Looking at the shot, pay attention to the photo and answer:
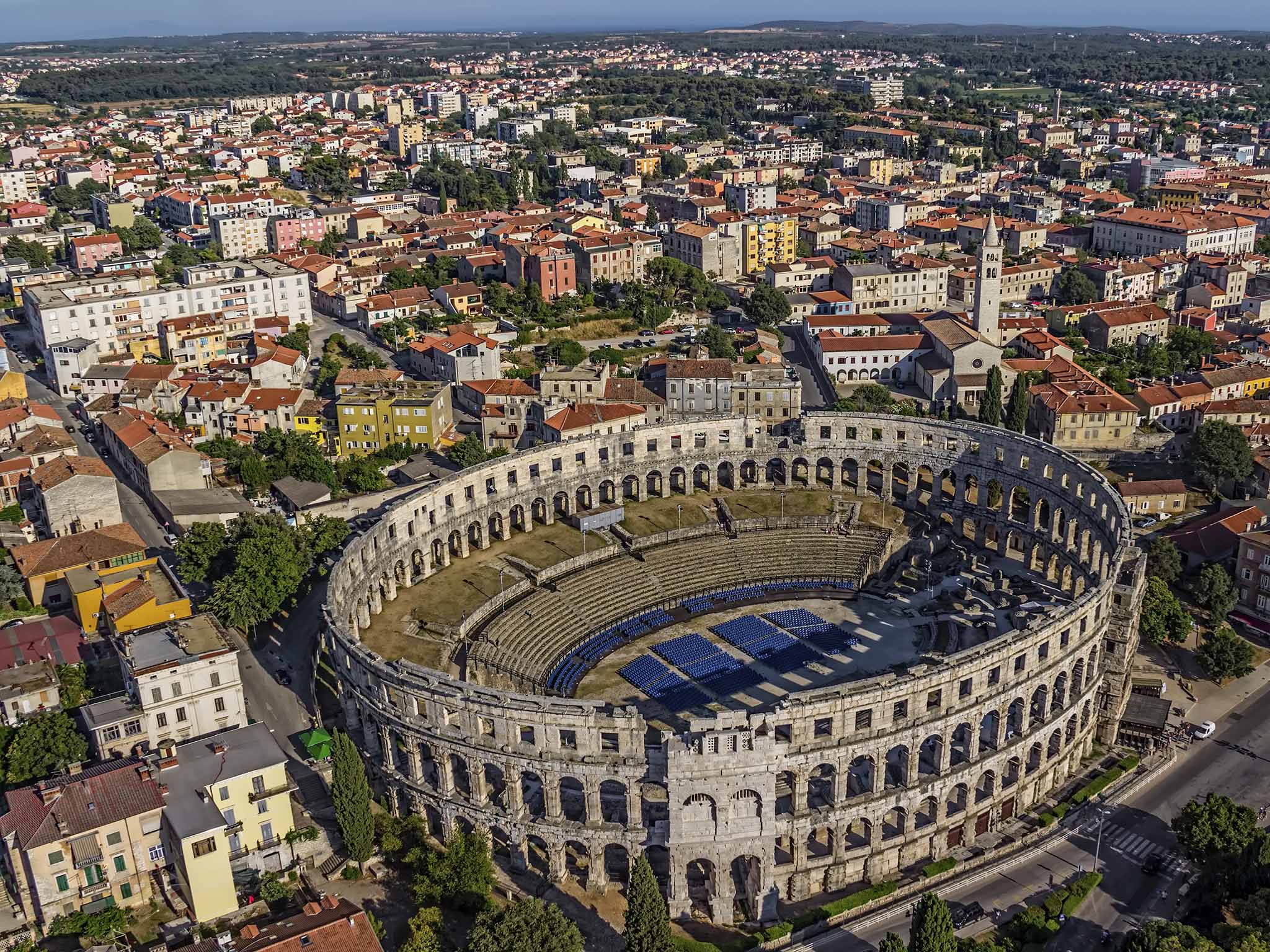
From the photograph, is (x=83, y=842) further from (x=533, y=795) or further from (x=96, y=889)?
(x=533, y=795)

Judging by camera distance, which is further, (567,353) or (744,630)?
(567,353)

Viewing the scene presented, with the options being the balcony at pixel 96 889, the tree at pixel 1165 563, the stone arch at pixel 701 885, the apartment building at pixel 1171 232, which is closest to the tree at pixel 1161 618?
the tree at pixel 1165 563

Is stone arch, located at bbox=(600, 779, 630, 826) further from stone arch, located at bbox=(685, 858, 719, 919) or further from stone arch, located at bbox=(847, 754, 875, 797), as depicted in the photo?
stone arch, located at bbox=(847, 754, 875, 797)

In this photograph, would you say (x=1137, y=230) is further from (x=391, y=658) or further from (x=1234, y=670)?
(x=391, y=658)

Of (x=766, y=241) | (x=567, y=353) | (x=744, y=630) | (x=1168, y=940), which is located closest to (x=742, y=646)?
(x=744, y=630)

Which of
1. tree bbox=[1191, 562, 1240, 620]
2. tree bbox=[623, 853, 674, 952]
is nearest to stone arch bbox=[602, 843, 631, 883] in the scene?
tree bbox=[623, 853, 674, 952]

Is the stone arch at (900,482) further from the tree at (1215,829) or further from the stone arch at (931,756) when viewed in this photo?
the tree at (1215,829)

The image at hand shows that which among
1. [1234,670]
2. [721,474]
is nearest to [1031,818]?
[1234,670]
